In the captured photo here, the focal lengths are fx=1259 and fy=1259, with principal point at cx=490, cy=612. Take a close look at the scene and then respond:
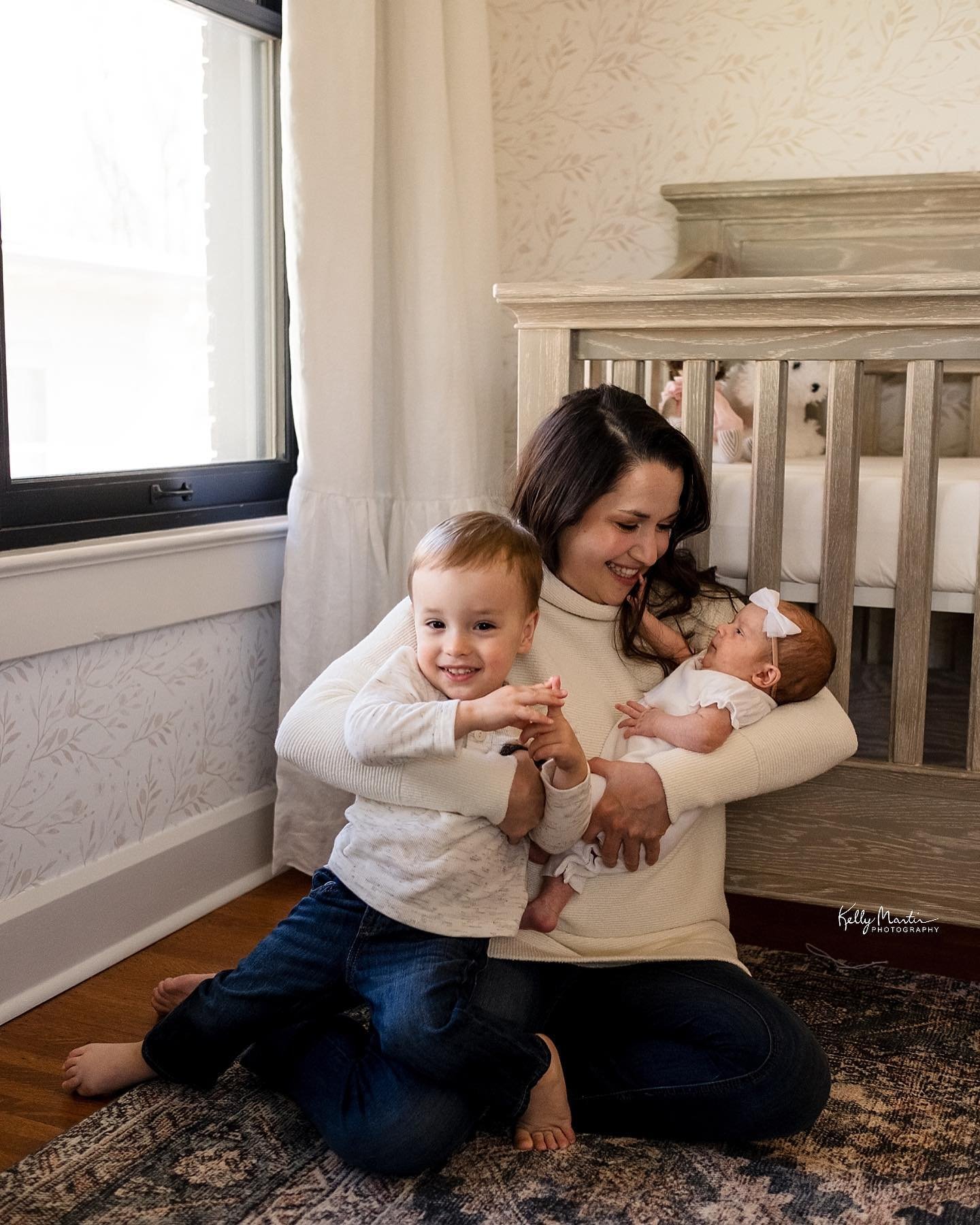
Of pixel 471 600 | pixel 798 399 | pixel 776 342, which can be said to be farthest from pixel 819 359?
pixel 798 399

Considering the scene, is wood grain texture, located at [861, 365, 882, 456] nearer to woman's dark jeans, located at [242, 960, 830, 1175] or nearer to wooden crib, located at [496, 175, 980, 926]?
wooden crib, located at [496, 175, 980, 926]

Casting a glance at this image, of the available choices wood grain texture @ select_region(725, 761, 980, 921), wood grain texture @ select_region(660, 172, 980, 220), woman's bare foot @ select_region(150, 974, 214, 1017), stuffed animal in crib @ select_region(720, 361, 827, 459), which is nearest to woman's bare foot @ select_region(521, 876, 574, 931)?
wood grain texture @ select_region(725, 761, 980, 921)

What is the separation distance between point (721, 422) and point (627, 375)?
0.47 m

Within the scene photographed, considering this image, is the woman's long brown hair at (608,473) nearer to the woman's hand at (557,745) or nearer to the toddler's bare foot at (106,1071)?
the woman's hand at (557,745)

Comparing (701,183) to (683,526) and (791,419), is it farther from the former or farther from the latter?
(683,526)

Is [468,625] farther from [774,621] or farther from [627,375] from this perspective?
[627,375]

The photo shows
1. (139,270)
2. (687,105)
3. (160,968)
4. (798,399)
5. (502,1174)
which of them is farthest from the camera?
(687,105)

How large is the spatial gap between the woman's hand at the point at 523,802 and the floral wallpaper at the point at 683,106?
1.38 metres

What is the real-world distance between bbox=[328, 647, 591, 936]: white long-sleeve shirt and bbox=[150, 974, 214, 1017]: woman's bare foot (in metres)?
0.38

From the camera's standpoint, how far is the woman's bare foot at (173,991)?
1552mm

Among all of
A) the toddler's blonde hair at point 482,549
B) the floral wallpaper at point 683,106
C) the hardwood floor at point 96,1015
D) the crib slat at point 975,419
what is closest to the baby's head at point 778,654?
the toddler's blonde hair at point 482,549

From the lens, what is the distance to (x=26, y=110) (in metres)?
1.65

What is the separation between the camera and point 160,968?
5.74 ft

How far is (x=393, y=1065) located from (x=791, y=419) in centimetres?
144
